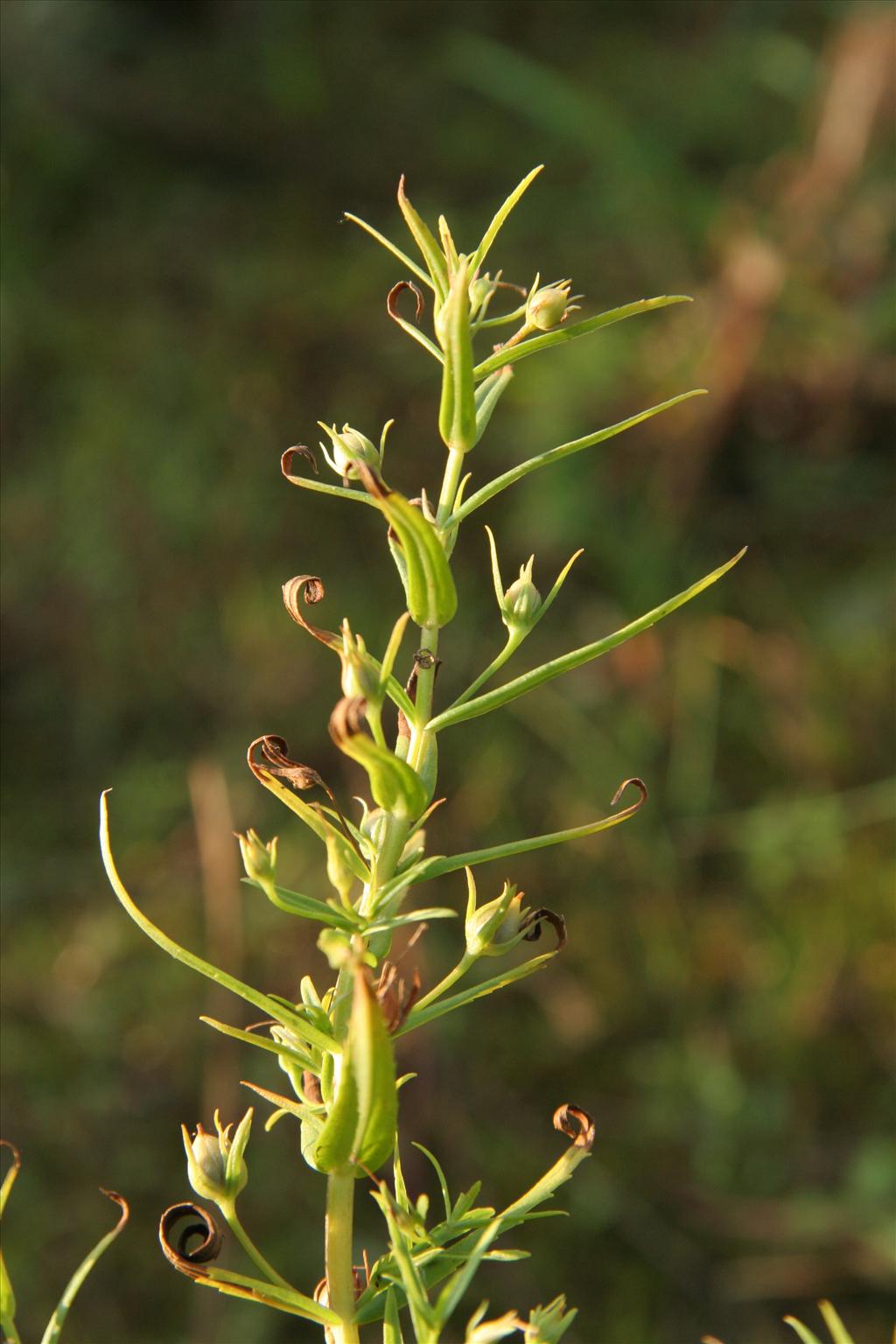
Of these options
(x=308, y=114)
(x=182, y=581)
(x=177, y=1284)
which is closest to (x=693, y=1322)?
(x=177, y=1284)

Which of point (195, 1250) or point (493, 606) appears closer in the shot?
point (195, 1250)

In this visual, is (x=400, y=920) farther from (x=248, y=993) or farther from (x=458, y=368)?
(x=458, y=368)

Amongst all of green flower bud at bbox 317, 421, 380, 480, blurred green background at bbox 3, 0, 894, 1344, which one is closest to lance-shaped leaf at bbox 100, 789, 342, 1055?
green flower bud at bbox 317, 421, 380, 480

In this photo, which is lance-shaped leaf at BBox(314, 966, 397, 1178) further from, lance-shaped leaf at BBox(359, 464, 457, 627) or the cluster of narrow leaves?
lance-shaped leaf at BBox(359, 464, 457, 627)

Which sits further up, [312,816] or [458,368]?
[458,368]

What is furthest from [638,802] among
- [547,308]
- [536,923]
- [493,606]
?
[493,606]

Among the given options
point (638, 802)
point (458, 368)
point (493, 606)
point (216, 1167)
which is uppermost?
point (458, 368)

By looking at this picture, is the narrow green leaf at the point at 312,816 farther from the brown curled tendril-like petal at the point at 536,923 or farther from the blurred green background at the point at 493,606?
the blurred green background at the point at 493,606

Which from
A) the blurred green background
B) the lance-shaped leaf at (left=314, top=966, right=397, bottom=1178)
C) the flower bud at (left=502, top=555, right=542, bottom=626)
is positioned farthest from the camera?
the blurred green background
